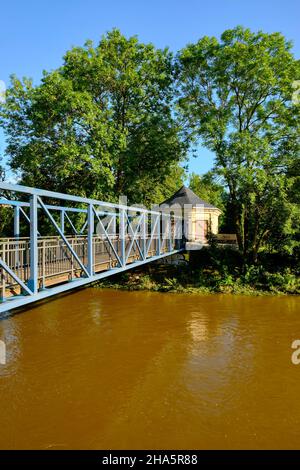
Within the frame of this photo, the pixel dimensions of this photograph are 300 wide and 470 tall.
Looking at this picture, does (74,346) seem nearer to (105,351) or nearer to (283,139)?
(105,351)

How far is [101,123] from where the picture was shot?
20375 millimetres

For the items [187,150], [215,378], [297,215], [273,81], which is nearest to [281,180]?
[297,215]

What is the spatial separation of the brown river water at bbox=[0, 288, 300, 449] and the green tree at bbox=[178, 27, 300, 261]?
21.4 feet

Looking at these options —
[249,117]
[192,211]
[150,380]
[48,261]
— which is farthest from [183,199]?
[150,380]

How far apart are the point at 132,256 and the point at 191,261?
901cm

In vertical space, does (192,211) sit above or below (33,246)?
above

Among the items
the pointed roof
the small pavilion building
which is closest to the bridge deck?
the small pavilion building

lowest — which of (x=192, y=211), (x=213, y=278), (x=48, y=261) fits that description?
(x=213, y=278)

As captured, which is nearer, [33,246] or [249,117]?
[33,246]

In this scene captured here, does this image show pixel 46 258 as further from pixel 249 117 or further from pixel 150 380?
pixel 249 117

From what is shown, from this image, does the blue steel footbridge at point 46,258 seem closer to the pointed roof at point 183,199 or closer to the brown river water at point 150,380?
the brown river water at point 150,380

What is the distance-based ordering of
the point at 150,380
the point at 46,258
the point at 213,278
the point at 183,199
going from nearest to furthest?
1. the point at 150,380
2. the point at 46,258
3. the point at 213,278
4. the point at 183,199

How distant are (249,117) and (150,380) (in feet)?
56.5
